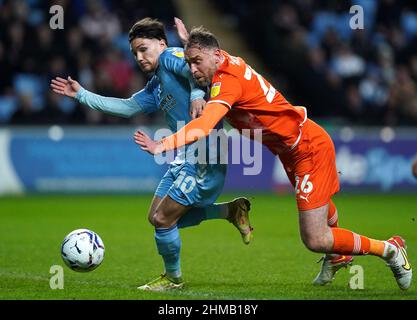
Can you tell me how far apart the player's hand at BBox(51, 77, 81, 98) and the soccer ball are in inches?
50.1

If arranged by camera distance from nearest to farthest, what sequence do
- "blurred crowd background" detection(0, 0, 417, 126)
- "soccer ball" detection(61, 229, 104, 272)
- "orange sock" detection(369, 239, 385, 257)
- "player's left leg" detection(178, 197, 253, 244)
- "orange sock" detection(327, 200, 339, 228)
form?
1. "orange sock" detection(369, 239, 385, 257)
2. "soccer ball" detection(61, 229, 104, 272)
3. "orange sock" detection(327, 200, 339, 228)
4. "player's left leg" detection(178, 197, 253, 244)
5. "blurred crowd background" detection(0, 0, 417, 126)

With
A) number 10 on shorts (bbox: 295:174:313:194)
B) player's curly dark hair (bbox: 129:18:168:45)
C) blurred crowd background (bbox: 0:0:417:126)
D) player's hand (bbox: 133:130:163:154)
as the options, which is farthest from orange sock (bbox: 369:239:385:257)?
blurred crowd background (bbox: 0:0:417:126)

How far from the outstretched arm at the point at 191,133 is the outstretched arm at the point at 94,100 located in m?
1.48

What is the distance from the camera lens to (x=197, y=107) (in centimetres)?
701

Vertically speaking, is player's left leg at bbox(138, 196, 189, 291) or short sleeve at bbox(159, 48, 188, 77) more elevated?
short sleeve at bbox(159, 48, 188, 77)

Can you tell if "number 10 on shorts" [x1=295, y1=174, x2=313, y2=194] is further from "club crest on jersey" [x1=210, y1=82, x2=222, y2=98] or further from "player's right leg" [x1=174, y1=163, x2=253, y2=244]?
"club crest on jersey" [x1=210, y1=82, x2=222, y2=98]

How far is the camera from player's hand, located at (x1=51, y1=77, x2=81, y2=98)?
310 inches

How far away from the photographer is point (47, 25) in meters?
18.0

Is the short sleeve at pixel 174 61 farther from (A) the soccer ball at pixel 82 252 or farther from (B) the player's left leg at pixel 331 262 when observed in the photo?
(B) the player's left leg at pixel 331 262

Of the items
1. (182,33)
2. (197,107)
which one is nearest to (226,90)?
(197,107)

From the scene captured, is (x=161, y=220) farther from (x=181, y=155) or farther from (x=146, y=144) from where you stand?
(x=146, y=144)

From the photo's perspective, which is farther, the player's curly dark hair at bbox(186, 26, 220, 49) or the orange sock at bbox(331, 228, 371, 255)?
the orange sock at bbox(331, 228, 371, 255)
